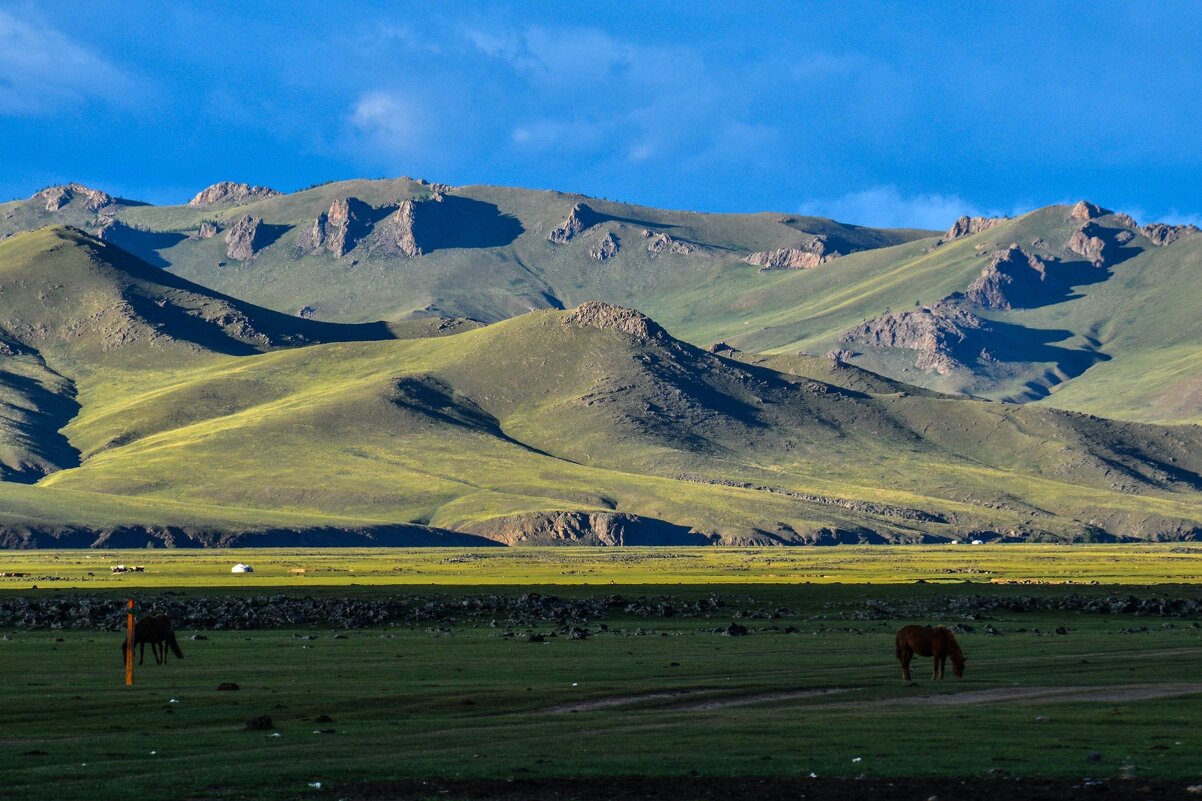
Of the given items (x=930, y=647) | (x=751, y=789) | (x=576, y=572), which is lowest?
(x=751, y=789)

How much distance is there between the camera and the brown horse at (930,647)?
45656 millimetres

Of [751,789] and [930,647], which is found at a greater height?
[930,647]

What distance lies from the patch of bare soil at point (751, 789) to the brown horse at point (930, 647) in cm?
1620

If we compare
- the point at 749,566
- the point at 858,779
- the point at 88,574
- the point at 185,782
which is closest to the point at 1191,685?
the point at 858,779

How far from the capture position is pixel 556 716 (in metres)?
39.6

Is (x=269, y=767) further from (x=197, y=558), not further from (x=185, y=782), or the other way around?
(x=197, y=558)

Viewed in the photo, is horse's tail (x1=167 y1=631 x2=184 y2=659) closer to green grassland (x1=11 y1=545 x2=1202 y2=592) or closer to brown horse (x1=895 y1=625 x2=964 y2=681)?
brown horse (x1=895 y1=625 x2=964 y2=681)

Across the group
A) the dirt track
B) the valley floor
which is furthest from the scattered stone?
the dirt track

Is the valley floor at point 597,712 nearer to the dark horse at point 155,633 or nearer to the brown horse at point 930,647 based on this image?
the dark horse at point 155,633

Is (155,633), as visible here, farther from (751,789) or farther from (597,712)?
(751,789)

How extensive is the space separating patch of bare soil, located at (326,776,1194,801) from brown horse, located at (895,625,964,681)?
53.1 feet

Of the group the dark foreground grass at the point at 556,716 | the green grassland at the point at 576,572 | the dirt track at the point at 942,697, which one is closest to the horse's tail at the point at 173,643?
the dark foreground grass at the point at 556,716

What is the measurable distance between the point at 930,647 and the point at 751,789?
17543 mm

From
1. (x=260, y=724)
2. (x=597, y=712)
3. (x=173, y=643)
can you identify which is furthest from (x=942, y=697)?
(x=173, y=643)
